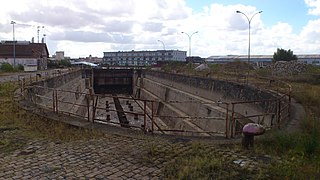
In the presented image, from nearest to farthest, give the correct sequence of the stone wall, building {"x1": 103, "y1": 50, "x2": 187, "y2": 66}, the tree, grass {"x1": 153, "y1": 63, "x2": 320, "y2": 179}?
grass {"x1": 153, "y1": 63, "x2": 320, "y2": 179}, the stone wall, the tree, building {"x1": 103, "y1": 50, "x2": 187, "y2": 66}

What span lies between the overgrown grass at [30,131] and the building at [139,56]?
393ft

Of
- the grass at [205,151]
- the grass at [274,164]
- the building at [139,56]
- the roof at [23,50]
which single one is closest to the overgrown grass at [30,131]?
the grass at [205,151]

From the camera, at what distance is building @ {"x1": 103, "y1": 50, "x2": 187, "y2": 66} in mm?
133500

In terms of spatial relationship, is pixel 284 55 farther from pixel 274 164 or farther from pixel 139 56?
pixel 139 56

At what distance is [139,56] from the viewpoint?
146000 mm

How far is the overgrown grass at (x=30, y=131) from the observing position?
844 centimetres

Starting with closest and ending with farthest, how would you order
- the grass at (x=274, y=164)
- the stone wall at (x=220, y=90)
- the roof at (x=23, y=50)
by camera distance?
the grass at (x=274, y=164), the stone wall at (x=220, y=90), the roof at (x=23, y=50)

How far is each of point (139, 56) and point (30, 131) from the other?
452 feet

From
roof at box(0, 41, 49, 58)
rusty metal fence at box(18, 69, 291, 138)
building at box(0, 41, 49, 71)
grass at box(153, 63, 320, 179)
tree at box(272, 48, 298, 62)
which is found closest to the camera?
grass at box(153, 63, 320, 179)

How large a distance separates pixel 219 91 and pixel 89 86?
35.3 meters

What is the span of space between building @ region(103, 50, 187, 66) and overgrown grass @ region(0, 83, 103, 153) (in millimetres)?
119937

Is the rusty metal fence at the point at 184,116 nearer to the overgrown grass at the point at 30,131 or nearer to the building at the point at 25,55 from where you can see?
the overgrown grass at the point at 30,131

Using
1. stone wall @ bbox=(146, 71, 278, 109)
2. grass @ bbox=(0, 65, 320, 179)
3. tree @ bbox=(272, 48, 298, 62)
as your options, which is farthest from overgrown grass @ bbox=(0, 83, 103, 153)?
tree @ bbox=(272, 48, 298, 62)

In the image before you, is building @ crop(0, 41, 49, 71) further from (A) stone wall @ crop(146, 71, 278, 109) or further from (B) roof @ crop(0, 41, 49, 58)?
(A) stone wall @ crop(146, 71, 278, 109)
